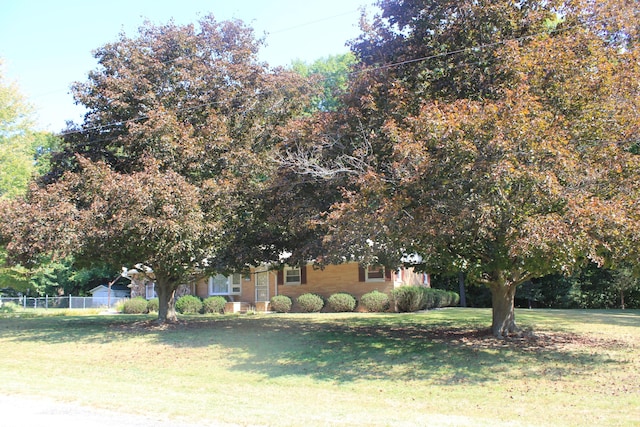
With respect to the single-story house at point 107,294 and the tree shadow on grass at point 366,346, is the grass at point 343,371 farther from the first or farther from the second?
the single-story house at point 107,294

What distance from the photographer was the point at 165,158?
1591cm

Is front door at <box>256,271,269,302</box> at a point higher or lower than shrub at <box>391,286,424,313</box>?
higher

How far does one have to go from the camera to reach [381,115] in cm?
1348

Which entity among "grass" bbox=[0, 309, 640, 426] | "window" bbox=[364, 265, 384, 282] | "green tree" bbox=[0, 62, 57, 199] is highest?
"green tree" bbox=[0, 62, 57, 199]

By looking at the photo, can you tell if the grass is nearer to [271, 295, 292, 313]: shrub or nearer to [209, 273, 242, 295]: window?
[271, 295, 292, 313]: shrub

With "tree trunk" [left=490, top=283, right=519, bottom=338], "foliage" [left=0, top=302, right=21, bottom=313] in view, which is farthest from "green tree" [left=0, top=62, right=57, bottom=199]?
"tree trunk" [left=490, top=283, right=519, bottom=338]

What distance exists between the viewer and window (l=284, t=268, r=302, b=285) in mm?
27109

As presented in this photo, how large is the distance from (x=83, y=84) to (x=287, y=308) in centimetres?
1346

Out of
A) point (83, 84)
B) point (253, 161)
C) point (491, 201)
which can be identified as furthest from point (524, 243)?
point (83, 84)

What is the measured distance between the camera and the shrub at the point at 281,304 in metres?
25.5

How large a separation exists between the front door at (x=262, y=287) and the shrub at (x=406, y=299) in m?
7.58

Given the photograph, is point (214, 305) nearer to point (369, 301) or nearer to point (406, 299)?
point (369, 301)

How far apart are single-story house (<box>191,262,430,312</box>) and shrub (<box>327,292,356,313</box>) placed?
998mm

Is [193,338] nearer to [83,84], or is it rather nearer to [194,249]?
[194,249]
